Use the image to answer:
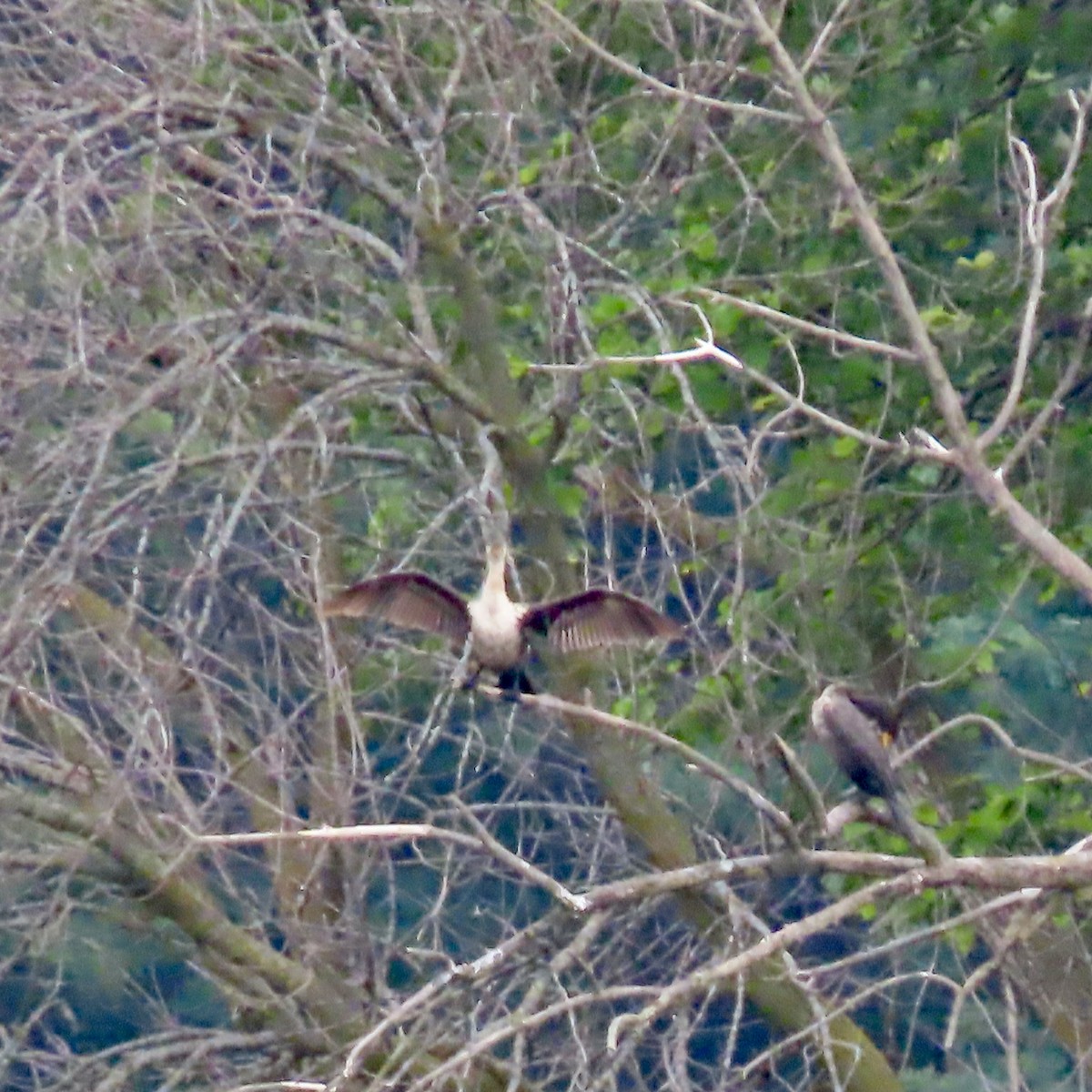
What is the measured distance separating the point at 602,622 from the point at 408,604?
1.86 ft

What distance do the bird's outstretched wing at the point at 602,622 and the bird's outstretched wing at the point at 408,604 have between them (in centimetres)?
29

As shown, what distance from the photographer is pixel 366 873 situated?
17.8ft

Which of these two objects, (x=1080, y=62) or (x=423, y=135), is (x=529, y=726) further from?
(x=1080, y=62)

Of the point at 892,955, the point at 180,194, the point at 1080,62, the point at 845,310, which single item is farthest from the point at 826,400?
the point at 180,194

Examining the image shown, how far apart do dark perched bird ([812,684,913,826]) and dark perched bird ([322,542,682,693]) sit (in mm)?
435

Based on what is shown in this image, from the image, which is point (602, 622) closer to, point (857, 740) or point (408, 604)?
point (408, 604)

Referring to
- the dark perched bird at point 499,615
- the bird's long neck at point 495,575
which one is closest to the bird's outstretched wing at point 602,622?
the dark perched bird at point 499,615

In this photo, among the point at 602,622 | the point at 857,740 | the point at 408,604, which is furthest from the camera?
the point at 408,604

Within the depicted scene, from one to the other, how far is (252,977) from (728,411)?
2340mm

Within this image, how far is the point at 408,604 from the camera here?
4.84 meters

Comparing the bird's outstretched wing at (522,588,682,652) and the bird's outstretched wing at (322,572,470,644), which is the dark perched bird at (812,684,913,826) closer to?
the bird's outstretched wing at (522,588,682,652)

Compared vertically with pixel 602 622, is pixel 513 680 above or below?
below

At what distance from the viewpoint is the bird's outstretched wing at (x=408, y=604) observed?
471cm

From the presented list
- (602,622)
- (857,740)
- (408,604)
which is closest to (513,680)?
(408,604)
